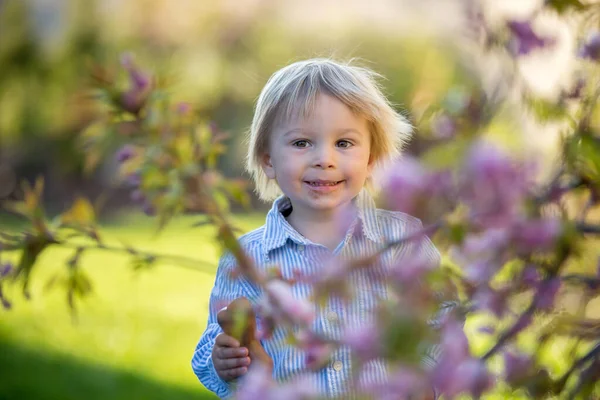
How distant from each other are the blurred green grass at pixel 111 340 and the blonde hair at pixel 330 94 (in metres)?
0.36

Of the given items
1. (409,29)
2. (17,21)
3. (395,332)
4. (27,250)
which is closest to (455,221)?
(395,332)

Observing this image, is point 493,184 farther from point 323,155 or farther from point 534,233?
point 323,155

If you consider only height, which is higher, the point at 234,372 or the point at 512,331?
the point at 512,331

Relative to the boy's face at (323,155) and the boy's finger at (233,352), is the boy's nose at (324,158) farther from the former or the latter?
the boy's finger at (233,352)

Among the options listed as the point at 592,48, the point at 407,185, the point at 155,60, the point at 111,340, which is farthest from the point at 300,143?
the point at 155,60

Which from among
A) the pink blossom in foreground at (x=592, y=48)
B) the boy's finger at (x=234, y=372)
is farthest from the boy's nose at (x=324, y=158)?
the pink blossom in foreground at (x=592, y=48)

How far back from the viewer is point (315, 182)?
6.30 ft

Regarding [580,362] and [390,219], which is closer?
[580,362]

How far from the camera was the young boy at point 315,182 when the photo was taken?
1.89 m

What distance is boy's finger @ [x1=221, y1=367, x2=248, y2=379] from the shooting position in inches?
65.9

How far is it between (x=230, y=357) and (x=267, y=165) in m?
0.55

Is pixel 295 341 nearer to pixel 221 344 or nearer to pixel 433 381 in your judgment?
pixel 433 381

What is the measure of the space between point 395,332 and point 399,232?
41.1 inches

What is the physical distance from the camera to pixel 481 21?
1.21 meters
